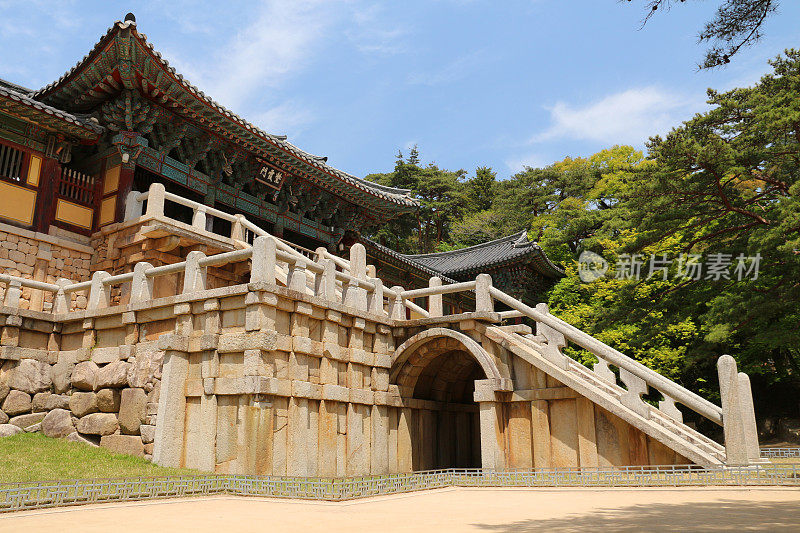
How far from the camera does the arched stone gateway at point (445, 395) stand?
40.3 ft

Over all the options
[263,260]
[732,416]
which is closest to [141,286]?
[263,260]

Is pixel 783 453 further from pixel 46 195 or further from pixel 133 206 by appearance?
pixel 46 195

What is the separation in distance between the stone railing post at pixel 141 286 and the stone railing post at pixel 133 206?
8.73 feet

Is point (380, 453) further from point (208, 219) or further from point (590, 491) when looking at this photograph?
point (208, 219)

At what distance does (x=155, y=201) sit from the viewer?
14156 mm

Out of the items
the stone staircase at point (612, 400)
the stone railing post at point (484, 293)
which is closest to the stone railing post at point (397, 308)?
the stone railing post at point (484, 293)

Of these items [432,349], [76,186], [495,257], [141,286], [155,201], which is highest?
[495,257]

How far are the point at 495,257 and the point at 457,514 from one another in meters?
24.1

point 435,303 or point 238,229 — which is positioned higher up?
point 238,229

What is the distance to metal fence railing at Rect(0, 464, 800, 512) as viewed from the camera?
7113 millimetres

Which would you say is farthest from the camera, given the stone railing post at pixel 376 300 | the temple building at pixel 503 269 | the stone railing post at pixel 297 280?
the temple building at pixel 503 269

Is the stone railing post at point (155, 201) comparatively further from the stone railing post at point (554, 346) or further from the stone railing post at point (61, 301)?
the stone railing post at point (554, 346)

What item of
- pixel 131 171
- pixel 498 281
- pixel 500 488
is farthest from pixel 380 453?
pixel 498 281

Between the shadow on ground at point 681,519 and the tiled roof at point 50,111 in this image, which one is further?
the tiled roof at point 50,111
